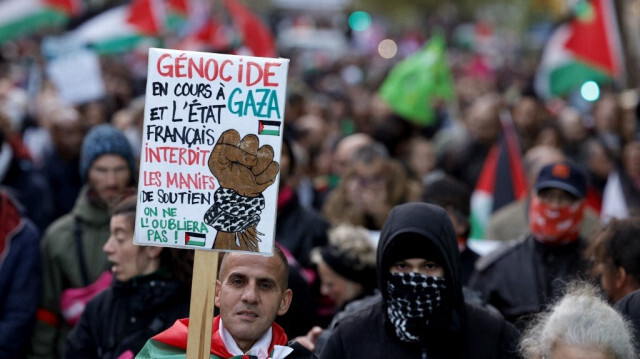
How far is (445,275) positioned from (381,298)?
40 cm

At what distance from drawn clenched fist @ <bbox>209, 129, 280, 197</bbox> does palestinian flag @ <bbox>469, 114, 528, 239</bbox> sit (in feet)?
19.3

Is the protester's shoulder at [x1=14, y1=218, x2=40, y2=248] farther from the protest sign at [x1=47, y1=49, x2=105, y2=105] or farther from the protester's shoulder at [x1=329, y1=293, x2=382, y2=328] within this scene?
the protest sign at [x1=47, y1=49, x2=105, y2=105]

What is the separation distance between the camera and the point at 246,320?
4.55 m

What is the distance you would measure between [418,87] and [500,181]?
11.3 ft

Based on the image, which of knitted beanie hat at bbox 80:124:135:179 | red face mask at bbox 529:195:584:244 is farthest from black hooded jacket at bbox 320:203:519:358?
knitted beanie hat at bbox 80:124:135:179

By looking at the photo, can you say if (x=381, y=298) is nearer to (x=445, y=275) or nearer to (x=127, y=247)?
(x=445, y=275)

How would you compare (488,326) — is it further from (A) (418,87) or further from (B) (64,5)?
(B) (64,5)

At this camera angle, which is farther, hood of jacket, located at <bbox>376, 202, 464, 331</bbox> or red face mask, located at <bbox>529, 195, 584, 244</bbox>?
red face mask, located at <bbox>529, 195, 584, 244</bbox>

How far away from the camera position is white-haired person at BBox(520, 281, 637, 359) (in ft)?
13.1

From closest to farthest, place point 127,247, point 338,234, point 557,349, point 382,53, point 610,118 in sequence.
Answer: point 557,349 < point 127,247 < point 338,234 < point 610,118 < point 382,53

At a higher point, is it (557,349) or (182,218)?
(182,218)

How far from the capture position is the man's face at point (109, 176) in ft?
22.8

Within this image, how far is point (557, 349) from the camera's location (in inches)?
160

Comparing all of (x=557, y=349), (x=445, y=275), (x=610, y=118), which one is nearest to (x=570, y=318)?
(x=557, y=349)
